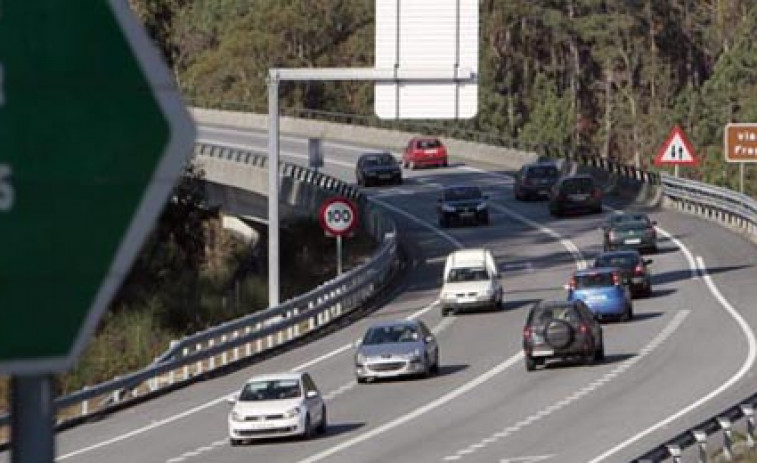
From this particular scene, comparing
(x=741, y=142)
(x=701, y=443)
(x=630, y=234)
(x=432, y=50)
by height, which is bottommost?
(x=630, y=234)

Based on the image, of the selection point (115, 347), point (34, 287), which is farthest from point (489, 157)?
point (34, 287)

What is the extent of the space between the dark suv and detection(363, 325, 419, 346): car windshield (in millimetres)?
2200

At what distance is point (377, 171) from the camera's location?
299ft

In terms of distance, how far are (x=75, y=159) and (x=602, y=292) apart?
44204 mm

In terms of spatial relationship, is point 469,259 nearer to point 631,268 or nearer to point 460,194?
point 631,268

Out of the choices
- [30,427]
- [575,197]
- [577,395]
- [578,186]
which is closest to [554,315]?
[577,395]

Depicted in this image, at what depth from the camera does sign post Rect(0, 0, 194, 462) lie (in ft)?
13.7

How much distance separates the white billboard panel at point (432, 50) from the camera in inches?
1266

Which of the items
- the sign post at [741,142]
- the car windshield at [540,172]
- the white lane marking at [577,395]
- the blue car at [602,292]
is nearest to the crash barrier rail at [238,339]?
the blue car at [602,292]

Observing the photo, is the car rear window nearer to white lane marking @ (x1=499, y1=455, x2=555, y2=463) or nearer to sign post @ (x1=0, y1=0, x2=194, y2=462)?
white lane marking @ (x1=499, y1=455, x2=555, y2=463)

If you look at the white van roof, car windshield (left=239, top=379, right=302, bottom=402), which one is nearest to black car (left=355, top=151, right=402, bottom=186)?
the white van roof

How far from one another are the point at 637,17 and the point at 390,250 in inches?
3383

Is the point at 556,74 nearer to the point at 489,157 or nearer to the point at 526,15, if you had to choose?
the point at 526,15

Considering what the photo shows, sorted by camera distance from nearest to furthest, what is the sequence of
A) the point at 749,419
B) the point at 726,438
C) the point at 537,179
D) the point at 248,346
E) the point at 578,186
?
the point at 726,438
the point at 749,419
the point at 248,346
the point at 578,186
the point at 537,179
